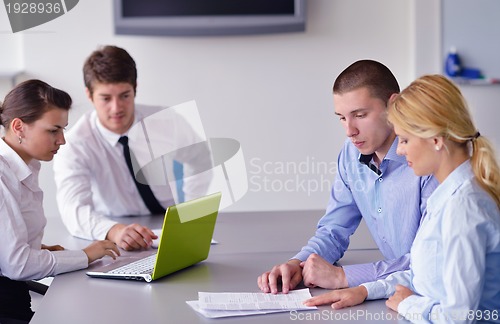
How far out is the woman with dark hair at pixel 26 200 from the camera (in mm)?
2078

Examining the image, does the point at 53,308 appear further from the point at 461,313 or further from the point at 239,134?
the point at 239,134

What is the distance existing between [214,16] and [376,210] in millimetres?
2370

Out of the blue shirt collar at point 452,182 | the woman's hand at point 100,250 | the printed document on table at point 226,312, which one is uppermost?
the blue shirt collar at point 452,182

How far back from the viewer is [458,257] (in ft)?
4.75

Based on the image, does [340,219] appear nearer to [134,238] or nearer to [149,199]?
[134,238]

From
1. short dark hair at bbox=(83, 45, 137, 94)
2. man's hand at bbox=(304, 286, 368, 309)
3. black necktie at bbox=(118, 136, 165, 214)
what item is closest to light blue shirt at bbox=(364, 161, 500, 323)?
man's hand at bbox=(304, 286, 368, 309)

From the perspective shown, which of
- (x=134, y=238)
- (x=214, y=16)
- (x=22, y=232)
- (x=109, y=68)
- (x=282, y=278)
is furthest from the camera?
(x=214, y=16)

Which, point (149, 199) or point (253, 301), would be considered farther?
point (149, 199)

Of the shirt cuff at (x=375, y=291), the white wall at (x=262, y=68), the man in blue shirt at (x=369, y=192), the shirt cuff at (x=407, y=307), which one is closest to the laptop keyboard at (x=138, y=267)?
the man in blue shirt at (x=369, y=192)

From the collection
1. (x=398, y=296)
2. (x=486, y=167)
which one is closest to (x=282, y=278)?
(x=398, y=296)

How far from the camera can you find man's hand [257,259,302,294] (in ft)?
6.01

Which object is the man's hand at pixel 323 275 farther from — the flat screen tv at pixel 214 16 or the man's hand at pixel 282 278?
the flat screen tv at pixel 214 16

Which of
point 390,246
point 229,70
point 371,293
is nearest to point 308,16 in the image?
point 229,70

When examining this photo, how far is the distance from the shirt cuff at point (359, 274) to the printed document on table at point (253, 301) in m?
0.11
